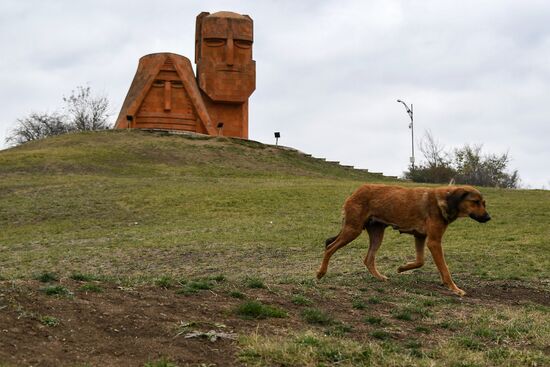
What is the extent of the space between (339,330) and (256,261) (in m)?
7.86

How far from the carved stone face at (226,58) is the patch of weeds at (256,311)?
4304 cm

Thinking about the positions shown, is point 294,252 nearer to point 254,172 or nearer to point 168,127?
point 254,172

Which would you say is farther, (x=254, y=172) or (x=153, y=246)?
(x=254, y=172)

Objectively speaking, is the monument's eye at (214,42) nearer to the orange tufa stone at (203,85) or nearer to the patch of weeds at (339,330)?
the orange tufa stone at (203,85)

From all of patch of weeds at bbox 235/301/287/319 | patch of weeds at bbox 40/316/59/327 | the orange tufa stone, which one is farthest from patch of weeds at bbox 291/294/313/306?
the orange tufa stone

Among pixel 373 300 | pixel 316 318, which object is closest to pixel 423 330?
pixel 316 318

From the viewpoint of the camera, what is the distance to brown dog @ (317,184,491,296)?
35.9 ft

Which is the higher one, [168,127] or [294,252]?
[168,127]

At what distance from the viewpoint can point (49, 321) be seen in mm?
6910

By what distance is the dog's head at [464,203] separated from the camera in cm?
1089

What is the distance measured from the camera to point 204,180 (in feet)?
113

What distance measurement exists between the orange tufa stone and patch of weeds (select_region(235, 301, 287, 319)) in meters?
41.5

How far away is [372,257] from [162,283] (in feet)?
12.8

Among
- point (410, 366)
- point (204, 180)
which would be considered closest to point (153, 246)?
point (410, 366)
